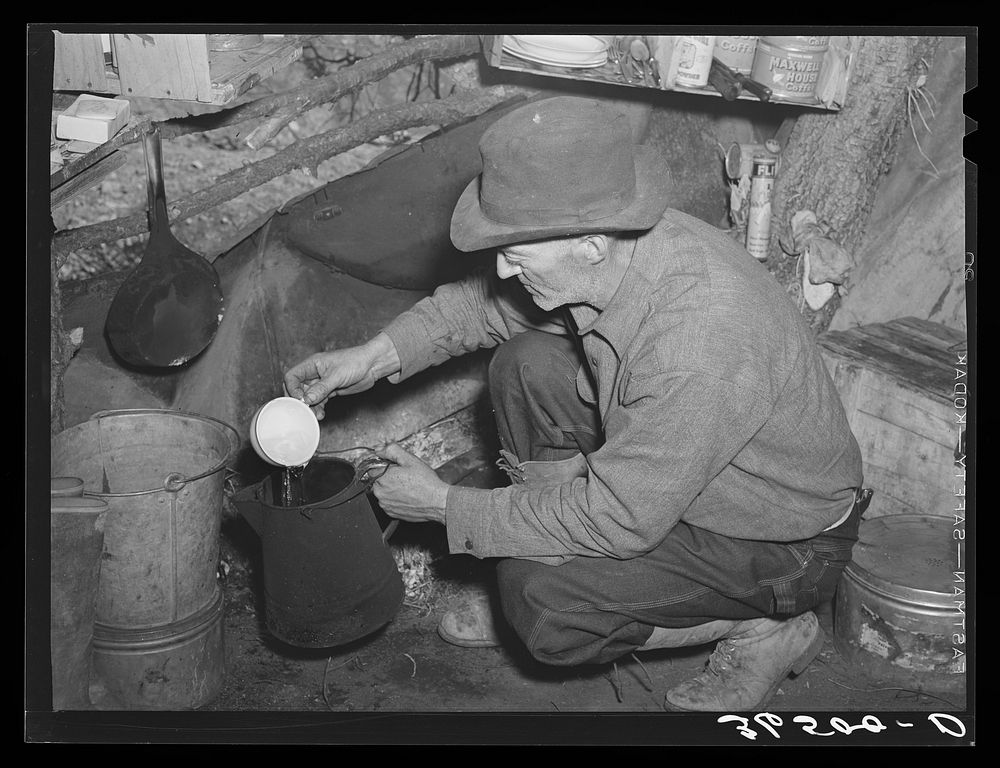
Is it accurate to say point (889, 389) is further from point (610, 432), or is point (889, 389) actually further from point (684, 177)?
point (610, 432)

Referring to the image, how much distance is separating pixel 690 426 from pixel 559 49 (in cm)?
122

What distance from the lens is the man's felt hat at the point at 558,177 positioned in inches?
82.8

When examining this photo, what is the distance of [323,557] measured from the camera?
7.68 feet

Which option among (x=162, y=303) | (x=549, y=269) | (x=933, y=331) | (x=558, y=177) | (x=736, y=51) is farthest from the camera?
(x=933, y=331)

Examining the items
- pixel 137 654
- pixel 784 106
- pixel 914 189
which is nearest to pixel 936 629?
pixel 914 189

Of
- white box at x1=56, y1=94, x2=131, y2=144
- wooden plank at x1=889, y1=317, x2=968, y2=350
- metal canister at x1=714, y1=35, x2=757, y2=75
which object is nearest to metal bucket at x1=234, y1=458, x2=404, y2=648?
white box at x1=56, y1=94, x2=131, y2=144

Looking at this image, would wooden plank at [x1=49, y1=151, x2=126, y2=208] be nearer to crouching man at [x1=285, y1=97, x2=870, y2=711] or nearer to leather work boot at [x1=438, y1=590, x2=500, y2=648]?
crouching man at [x1=285, y1=97, x2=870, y2=711]

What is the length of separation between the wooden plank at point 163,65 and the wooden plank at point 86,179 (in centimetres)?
18

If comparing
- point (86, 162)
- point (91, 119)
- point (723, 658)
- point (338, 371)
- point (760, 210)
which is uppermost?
point (91, 119)

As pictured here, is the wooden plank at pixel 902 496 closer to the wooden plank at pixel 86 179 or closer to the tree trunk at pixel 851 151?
the tree trunk at pixel 851 151

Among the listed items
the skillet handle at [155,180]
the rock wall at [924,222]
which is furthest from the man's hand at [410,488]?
the rock wall at [924,222]

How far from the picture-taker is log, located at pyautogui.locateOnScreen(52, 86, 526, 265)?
278 cm

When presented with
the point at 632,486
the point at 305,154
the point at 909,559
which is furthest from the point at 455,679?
the point at 305,154

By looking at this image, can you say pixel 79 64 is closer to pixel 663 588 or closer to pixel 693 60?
pixel 693 60
